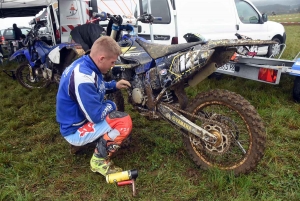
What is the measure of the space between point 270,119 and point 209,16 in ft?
10.9

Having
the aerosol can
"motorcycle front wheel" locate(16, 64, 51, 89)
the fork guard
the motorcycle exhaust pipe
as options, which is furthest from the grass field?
"motorcycle front wheel" locate(16, 64, 51, 89)

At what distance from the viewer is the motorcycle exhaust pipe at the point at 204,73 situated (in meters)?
2.48

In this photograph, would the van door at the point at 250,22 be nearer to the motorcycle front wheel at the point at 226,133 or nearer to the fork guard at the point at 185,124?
the motorcycle front wheel at the point at 226,133

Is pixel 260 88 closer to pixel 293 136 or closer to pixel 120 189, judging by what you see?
pixel 293 136

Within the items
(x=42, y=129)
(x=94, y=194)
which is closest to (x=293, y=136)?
Result: (x=94, y=194)

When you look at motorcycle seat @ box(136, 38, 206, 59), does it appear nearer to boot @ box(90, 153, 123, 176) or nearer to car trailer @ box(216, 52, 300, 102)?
boot @ box(90, 153, 123, 176)

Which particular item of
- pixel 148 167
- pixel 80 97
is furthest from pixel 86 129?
pixel 148 167

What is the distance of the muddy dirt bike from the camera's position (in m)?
2.40

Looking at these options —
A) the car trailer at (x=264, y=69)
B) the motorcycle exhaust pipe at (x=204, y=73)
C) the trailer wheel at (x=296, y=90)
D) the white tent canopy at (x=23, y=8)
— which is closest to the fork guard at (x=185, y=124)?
the motorcycle exhaust pipe at (x=204, y=73)

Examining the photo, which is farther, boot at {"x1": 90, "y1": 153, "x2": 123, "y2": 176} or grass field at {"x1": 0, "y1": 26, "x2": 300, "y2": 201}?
boot at {"x1": 90, "y1": 153, "x2": 123, "y2": 176}

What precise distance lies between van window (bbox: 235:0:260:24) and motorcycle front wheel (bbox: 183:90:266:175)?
4913 millimetres

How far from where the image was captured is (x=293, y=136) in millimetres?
3305

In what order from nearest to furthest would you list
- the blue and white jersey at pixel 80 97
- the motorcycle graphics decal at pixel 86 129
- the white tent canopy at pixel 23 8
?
the blue and white jersey at pixel 80 97, the motorcycle graphics decal at pixel 86 129, the white tent canopy at pixel 23 8

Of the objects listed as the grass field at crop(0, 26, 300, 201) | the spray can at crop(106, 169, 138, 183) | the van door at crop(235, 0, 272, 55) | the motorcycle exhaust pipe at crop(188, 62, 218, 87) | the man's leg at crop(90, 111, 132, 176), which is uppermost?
the van door at crop(235, 0, 272, 55)
